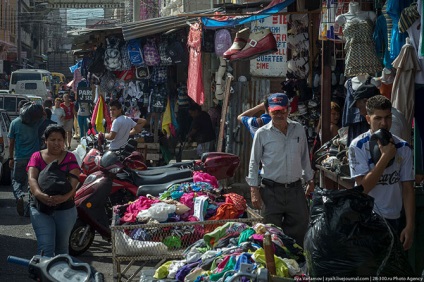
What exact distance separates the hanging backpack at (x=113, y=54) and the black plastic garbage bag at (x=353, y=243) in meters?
13.7

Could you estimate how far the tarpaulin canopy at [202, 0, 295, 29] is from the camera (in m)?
11.6

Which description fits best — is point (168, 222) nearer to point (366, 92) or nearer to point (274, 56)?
point (366, 92)

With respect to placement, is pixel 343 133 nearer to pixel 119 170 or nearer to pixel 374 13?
pixel 374 13

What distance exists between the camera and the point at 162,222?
26.2 ft

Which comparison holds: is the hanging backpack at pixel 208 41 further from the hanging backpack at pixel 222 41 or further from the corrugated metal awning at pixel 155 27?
the corrugated metal awning at pixel 155 27

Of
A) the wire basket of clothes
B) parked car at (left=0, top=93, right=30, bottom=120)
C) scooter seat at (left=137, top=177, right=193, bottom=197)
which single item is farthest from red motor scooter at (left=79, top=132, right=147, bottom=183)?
parked car at (left=0, top=93, right=30, bottom=120)

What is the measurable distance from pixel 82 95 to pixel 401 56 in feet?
55.3

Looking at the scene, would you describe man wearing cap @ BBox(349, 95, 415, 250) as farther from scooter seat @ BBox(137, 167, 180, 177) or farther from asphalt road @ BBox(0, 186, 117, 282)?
scooter seat @ BBox(137, 167, 180, 177)

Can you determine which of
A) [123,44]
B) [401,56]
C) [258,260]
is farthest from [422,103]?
[123,44]

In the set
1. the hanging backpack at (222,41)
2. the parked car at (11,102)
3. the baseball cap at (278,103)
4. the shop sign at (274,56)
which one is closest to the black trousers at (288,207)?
the baseball cap at (278,103)

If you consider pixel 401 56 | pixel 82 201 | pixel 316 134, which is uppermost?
pixel 401 56

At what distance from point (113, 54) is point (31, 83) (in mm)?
24155

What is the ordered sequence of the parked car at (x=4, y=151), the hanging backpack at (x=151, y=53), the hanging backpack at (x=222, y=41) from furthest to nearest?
the hanging backpack at (x=151, y=53), the parked car at (x=4, y=151), the hanging backpack at (x=222, y=41)

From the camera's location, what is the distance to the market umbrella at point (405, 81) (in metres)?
8.38
